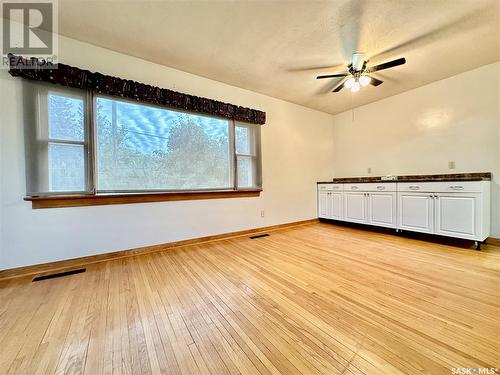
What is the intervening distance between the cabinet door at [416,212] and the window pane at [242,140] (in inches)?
98.4

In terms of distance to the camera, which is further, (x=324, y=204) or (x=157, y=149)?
(x=324, y=204)

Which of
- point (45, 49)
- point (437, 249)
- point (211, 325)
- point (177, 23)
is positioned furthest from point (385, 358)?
point (45, 49)

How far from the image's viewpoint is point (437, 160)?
3.19 metres

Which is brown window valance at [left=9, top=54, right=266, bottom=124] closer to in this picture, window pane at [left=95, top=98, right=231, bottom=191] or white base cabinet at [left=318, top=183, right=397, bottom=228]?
window pane at [left=95, top=98, right=231, bottom=191]

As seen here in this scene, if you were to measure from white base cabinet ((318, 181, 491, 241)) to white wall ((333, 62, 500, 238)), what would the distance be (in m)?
0.58

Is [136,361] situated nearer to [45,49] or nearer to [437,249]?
[45,49]

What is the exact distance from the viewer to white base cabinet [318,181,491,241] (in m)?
2.46

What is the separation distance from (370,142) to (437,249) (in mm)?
2261

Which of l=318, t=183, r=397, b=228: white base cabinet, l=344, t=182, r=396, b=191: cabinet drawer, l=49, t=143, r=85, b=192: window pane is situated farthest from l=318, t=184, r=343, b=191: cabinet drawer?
l=49, t=143, r=85, b=192: window pane

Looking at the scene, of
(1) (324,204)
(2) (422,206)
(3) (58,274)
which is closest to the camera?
(3) (58,274)

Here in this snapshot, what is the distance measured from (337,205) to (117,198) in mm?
3635

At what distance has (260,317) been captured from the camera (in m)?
1.29

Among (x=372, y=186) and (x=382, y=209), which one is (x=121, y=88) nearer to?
(x=372, y=186)

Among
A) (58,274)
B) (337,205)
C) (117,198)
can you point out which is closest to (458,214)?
(337,205)
